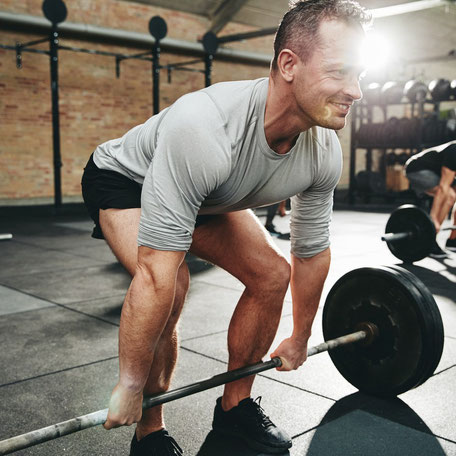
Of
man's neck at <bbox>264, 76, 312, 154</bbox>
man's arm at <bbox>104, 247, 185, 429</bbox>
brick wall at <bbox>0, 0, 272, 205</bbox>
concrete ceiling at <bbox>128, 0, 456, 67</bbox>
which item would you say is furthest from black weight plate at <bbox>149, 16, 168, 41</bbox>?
man's arm at <bbox>104, 247, 185, 429</bbox>

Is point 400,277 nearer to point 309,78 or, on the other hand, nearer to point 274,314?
point 274,314

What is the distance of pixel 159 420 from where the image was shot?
1376 millimetres

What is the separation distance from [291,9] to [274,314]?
2.57 ft

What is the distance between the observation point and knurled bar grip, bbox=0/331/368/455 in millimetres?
1060

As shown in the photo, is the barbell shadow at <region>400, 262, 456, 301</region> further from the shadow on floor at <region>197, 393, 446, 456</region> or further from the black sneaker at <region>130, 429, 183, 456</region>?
the black sneaker at <region>130, 429, 183, 456</region>

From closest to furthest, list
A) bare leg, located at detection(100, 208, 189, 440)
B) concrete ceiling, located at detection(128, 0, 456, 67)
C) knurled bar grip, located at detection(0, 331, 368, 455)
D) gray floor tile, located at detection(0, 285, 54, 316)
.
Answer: knurled bar grip, located at detection(0, 331, 368, 455), bare leg, located at detection(100, 208, 189, 440), gray floor tile, located at detection(0, 285, 54, 316), concrete ceiling, located at detection(128, 0, 456, 67)

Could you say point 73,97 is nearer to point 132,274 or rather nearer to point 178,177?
point 132,274

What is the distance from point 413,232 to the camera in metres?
3.73

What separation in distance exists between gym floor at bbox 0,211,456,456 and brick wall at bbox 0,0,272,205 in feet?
13.9

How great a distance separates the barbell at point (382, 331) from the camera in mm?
1581

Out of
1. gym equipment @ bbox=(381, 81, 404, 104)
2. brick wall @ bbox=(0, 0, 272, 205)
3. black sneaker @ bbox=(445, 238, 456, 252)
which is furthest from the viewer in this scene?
gym equipment @ bbox=(381, 81, 404, 104)

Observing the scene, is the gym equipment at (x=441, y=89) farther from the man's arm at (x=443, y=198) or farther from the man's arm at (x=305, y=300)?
the man's arm at (x=305, y=300)

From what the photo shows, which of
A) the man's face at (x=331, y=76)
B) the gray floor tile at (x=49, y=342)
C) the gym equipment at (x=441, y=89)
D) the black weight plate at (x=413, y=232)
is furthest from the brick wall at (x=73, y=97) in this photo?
the man's face at (x=331, y=76)

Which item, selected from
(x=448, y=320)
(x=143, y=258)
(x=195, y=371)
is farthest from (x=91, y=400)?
(x=448, y=320)
